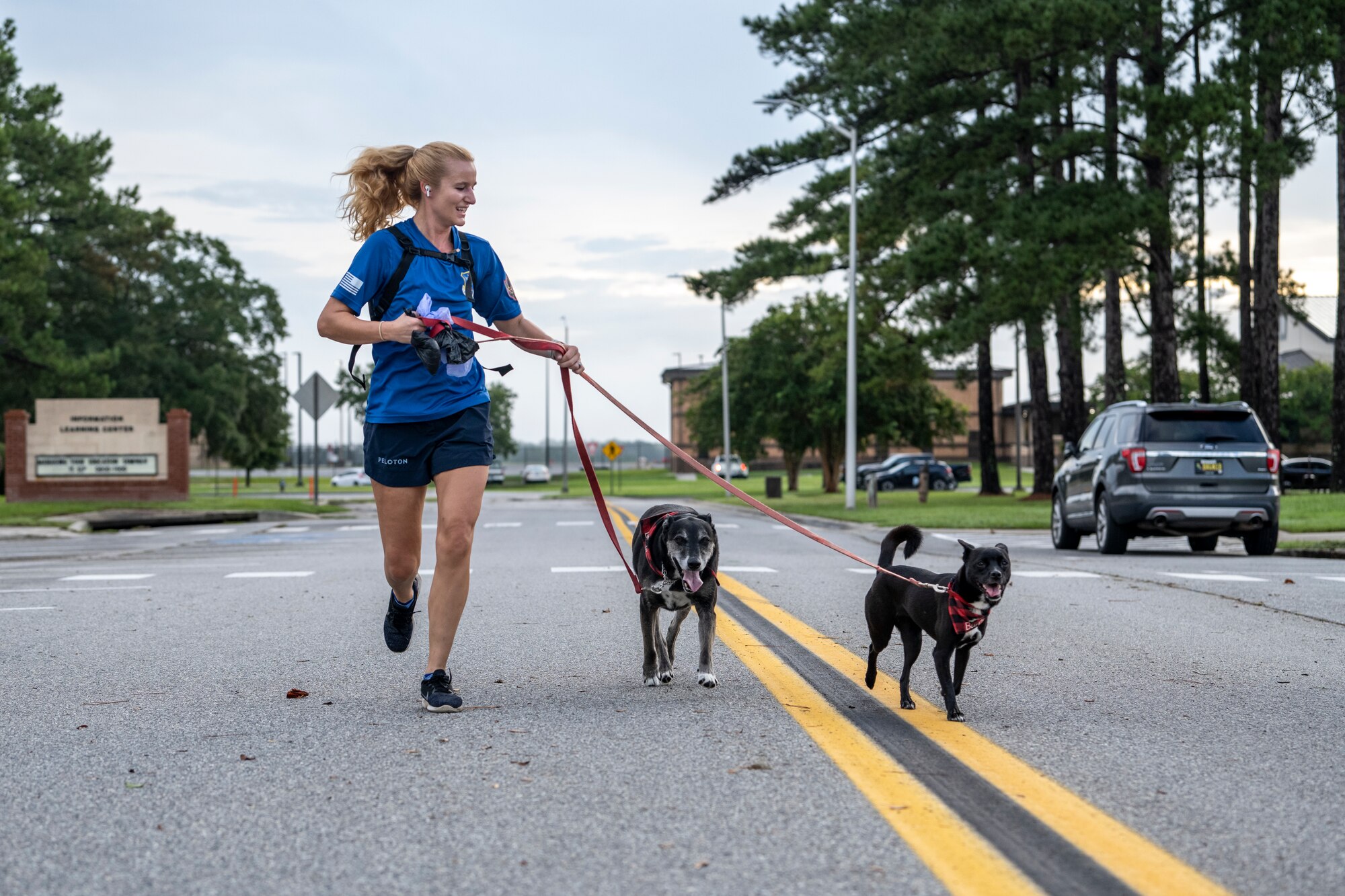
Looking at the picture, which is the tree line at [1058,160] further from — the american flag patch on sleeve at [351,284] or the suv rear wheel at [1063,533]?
the american flag patch on sleeve at [351,284]

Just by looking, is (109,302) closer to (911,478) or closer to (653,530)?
(911,478)

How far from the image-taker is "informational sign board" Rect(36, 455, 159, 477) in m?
35.0

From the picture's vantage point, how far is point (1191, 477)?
15078mm

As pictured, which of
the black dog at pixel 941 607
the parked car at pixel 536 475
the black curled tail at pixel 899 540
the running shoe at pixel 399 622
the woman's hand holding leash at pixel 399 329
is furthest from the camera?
the parked car at pixel 536 475

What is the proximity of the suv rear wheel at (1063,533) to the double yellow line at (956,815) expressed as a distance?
40.2 ft

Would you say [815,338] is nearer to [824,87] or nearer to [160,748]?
[824,87]

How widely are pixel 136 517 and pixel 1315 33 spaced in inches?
998

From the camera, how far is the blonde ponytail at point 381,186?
550cm

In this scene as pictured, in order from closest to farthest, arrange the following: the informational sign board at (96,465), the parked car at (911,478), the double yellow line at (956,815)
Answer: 1. the double yellow line at (956,815)
2. the informational sign board at (96,465)
3. the parked car at (911,478)

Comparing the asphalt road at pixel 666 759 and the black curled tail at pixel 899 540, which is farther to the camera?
the black curled tail at pixel 899 540

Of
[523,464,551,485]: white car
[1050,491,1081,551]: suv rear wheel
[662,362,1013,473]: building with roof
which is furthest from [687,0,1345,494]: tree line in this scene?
[662,362,1013,473]: building with roof

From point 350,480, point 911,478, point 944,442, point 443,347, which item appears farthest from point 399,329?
point 944,442

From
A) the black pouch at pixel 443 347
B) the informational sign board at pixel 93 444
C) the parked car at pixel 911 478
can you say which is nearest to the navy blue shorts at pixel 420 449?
the black pouch at pixel 443 347

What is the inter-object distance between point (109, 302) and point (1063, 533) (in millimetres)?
50773
